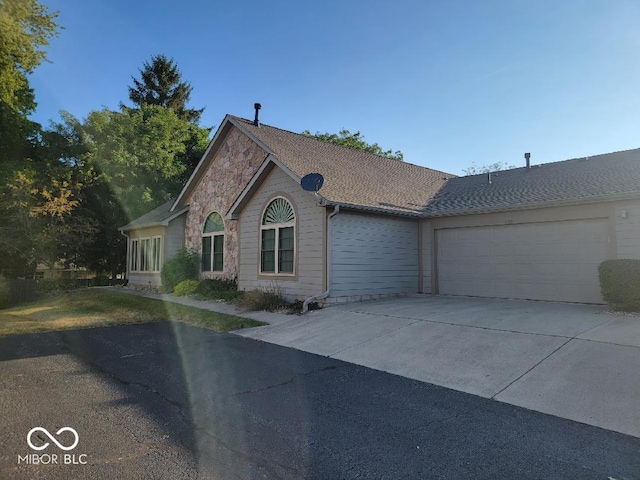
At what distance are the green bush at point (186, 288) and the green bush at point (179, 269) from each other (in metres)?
0.73

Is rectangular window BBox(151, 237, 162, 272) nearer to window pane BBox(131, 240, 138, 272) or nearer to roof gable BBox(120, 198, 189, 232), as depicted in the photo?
roof gable BBox(120, 198, 189, 232)

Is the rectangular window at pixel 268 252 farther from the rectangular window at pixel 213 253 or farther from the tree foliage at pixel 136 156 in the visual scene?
the tree foliage at pixel 136 156

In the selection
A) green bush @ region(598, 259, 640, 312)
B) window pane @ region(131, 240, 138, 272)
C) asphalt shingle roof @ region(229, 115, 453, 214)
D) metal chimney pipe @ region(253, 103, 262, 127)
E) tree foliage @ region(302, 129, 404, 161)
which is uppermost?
tree foliage @ region(302, 129, 404, 161)

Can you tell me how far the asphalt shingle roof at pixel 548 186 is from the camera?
1054 centimetres

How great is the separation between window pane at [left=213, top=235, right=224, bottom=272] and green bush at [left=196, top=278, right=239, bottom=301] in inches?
25.1

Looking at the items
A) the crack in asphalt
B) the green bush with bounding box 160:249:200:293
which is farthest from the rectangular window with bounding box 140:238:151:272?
the crack in asphalt

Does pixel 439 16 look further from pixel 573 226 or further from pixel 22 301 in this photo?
pixel 22 301

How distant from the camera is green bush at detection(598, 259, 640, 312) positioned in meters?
8.45

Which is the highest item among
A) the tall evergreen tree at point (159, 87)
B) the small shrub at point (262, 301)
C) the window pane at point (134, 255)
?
the tall evergreen tree at point (159, 87)

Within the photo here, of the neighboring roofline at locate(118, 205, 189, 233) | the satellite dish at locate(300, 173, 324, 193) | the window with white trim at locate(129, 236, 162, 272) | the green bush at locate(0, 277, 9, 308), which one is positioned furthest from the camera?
the window with white trim at locate(129, 236, 162, 272)

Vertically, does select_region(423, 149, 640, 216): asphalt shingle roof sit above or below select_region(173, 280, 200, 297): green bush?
above

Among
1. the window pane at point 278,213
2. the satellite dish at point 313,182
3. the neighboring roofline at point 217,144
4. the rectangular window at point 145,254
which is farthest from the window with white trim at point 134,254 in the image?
the satellite dish at point 313,182

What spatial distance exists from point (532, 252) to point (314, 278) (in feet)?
20.2

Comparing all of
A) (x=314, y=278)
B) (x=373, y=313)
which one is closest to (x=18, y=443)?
(x=373, y=313)
